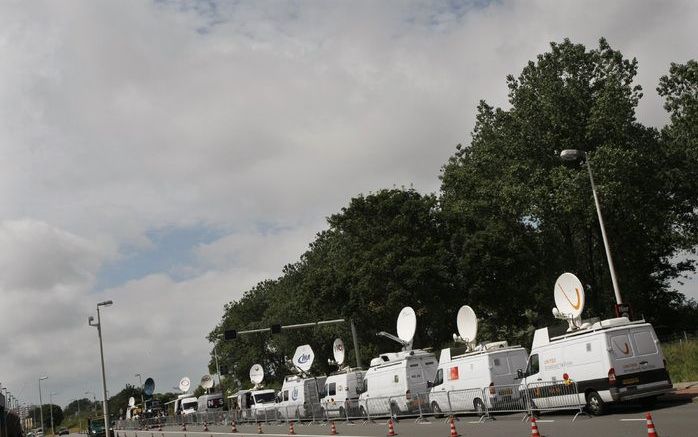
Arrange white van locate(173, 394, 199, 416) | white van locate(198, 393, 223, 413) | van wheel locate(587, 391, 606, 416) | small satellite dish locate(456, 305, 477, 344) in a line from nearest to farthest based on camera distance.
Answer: van wheel locate(587, 391, 606, 416), small satellite dish locate(456, 305, 477, 344), white van locate(198, 393, 223, 413), white van locate(173, 394, 199, 416)

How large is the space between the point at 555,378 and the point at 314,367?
5915 centimetres

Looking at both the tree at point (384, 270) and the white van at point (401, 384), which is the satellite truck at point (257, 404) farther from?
the white van at point (401, 384)

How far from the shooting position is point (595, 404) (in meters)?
18.5

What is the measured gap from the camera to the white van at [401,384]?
88.2 feet

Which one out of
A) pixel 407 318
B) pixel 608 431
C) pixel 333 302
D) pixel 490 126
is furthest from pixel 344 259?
pixel 608 431

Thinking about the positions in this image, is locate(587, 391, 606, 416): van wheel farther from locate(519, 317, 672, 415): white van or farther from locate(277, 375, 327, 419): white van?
locate(277, 375, 327, 419): white van

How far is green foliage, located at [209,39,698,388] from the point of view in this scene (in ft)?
123

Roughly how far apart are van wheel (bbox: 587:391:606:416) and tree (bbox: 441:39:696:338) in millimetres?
17745

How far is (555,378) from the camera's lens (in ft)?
65.0

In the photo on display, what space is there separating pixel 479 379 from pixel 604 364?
19.9 feet

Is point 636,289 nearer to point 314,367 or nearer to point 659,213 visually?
point 659,213

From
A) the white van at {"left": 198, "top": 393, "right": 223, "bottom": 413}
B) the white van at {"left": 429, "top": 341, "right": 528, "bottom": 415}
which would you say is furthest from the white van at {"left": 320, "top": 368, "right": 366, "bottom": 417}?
the white van at {"left": 198, "top": 393, "right": 223, "bottom": 413}

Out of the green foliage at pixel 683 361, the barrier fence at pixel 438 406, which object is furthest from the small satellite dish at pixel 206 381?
the green foliage at pixel 683 361

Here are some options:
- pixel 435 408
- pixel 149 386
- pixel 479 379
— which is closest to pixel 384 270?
pixel 435 408
